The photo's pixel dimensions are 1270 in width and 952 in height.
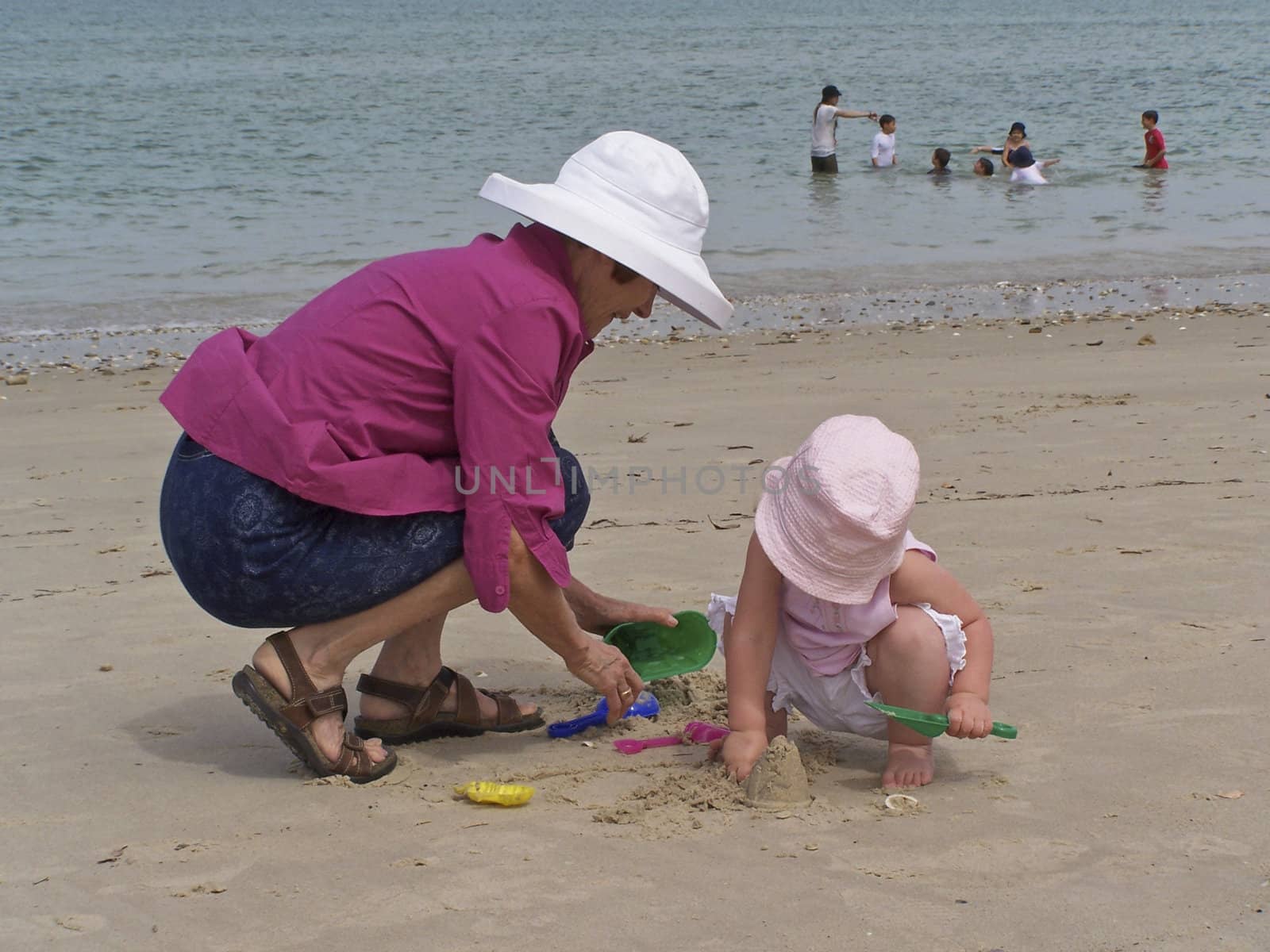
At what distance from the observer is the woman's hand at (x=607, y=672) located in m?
2.41

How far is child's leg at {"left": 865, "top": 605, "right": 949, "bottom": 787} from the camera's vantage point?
7.72ft

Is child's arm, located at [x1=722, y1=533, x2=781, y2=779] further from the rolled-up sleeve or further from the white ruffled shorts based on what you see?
the rolled-up sleeve

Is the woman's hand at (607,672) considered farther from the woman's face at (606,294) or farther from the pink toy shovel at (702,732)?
the woman's face at (606,294)

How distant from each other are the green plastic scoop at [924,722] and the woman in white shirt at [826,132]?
45.7 ft

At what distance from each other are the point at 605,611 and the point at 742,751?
1.50ft

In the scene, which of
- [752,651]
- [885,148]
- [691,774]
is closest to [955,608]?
[752,651]

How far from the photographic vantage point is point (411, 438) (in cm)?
230

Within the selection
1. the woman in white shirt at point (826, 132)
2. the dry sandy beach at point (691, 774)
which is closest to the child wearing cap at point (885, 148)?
the woman in white shirt at point (826, 132)

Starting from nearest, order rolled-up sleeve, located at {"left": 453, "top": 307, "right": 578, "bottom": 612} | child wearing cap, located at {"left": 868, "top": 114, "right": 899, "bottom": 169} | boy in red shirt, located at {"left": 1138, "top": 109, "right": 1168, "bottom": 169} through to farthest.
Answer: rolled-up sleeve, located at {"left": 453, "top": 307, "right": 578, "bottom": 612} < boy in red shirt, located at {"left": 1138, "top": 109, "right": 1168, "bottom": 169} < child wearing cap, located at {"left": 868, "top": 114, "right": 899, "bottom": 169}

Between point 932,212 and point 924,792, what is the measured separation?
1153cm

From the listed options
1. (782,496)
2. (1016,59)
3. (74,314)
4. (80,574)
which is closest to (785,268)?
(74,314)

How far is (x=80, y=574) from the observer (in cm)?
365

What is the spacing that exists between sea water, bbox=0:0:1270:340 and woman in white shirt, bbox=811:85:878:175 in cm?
35

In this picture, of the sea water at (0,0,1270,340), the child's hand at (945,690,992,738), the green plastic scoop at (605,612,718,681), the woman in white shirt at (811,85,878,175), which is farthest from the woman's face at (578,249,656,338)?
the woman in white shirt at (811,85,878,175)
